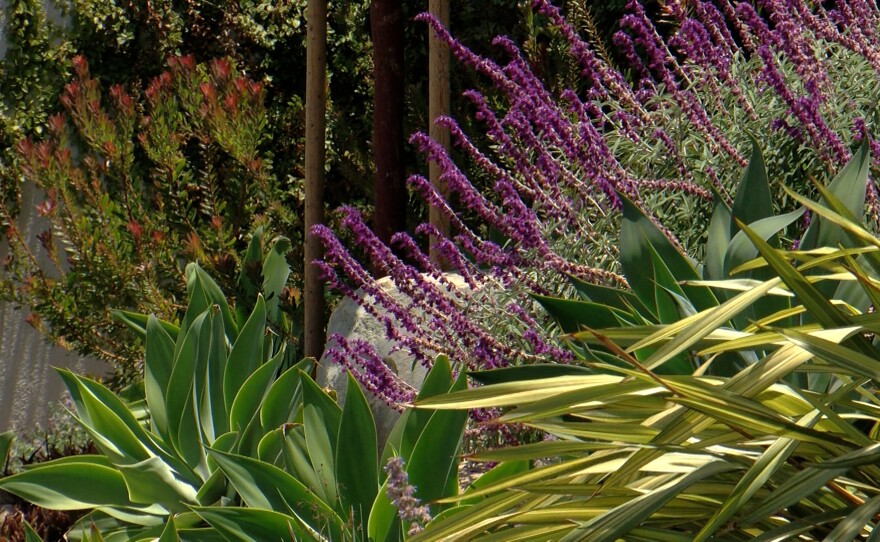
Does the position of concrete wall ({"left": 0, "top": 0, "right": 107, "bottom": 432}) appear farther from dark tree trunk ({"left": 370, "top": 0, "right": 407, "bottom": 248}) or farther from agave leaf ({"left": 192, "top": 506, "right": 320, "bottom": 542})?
agave leaf ({"left": 192, "top": 506, "right": 320, "bottom": 542})

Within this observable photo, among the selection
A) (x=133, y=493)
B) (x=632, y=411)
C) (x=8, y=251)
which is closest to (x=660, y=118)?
(x=632, y=411)

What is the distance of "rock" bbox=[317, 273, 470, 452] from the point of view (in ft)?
13.2

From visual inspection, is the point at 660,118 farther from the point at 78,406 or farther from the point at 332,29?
the point at 332,29

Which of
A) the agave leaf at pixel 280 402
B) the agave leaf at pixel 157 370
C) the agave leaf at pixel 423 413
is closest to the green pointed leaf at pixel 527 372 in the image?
the agave leaf at pixel 423 413

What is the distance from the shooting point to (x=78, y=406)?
135 inches

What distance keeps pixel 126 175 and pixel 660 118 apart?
3.07 m

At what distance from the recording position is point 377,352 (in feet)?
13.4

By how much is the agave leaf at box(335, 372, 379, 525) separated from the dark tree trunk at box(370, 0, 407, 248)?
250 cm

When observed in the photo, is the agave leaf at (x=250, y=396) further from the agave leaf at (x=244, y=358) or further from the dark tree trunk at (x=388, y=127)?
the dark tree trunk at (x=388, y=127)

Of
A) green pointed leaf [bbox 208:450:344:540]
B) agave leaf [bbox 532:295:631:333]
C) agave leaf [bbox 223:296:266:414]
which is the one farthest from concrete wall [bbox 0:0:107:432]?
agave leaf [bbox 532:295:631:333]

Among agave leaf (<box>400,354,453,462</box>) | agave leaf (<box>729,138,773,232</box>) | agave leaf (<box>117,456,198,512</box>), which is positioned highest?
agave leaf (<box>729,138,773,232</box>)

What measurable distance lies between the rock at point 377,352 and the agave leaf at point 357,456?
4.99 feet

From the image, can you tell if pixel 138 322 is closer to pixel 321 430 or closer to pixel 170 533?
pixel 321 430

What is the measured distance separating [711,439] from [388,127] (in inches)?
141
